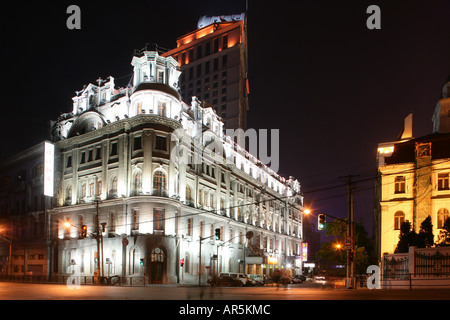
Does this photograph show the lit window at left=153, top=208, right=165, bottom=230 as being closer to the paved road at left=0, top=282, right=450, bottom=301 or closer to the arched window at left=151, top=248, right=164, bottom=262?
the arched window at left=151, top=248, right=164, bottom=262

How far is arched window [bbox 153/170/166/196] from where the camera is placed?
159 feet

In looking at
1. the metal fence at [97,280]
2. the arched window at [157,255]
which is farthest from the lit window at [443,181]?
the metal fence at [97,280]

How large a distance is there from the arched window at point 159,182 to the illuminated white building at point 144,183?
0.12m

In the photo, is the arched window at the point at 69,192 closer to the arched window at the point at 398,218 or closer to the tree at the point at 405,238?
the arched window at the point at 398,218

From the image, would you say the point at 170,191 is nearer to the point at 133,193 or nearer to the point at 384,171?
the point at 133,193

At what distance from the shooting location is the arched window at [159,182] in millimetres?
48594

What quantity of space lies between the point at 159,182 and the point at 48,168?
17.4 meters

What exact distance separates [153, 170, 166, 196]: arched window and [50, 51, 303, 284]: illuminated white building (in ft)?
0.38

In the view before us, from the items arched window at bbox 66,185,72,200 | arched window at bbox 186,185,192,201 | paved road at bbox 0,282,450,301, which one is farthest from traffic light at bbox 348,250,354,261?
arched window at bbox 66,185,72,200

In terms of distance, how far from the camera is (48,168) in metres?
56.3

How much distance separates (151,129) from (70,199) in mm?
16948
